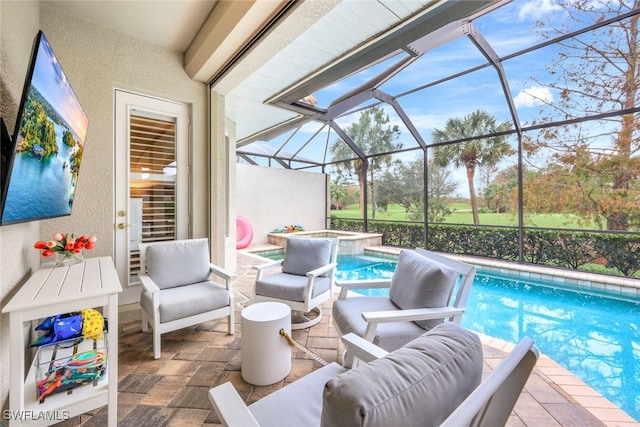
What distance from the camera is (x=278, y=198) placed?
9594 mm

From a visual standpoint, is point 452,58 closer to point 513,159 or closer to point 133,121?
point 513,159

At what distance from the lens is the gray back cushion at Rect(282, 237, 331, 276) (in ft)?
10.5

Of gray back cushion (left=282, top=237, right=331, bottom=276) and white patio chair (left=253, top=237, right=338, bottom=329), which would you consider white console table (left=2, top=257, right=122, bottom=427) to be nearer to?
white patio chair (left=253, top=237, right=338, bottom=329)

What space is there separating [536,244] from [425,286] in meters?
5.62

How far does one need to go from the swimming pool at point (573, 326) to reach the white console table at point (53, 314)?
137 inches

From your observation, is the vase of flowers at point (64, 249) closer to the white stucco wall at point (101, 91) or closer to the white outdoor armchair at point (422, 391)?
the white stucco wall at point (101, 91)

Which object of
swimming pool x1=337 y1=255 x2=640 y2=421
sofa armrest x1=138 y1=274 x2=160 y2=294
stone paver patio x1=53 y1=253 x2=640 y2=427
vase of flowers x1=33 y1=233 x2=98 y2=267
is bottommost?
swimming pool x1=337 y1=255 x2=640 y2=421

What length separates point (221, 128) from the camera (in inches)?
140

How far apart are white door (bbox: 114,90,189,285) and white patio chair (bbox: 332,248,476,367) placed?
7.67 ft

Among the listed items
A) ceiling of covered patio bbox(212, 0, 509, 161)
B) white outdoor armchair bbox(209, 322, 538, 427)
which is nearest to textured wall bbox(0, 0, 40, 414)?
white outdoor armchair bbox(209, 322, 538, 427)

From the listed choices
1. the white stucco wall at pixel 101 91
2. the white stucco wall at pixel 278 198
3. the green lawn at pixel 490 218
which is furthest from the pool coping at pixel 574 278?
the white stucco wall at pixel 278 198

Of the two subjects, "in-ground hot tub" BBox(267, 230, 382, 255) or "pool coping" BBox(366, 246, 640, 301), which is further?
"in-ground hot tub" BBox(267, 230, 382, 255)

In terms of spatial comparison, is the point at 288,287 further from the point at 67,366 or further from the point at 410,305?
the point at 67,366

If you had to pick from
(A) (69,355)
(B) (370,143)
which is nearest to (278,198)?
(B) (370,143)
